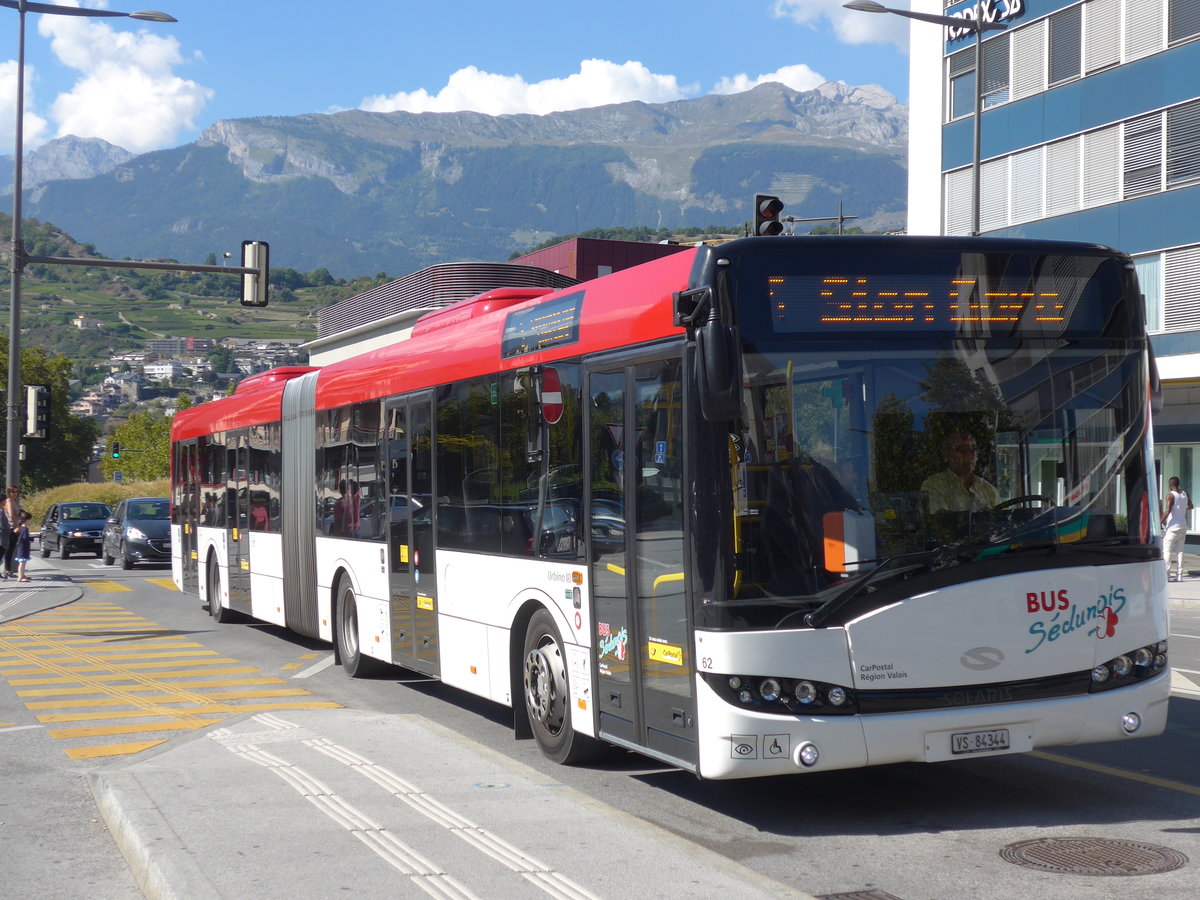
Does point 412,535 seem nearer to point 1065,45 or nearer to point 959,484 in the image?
point 959,484

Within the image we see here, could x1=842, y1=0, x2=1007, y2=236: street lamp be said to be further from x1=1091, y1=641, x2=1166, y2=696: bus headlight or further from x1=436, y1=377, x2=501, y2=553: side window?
x1=1091, y1=641, x2=1166, y2=696: bus headlight

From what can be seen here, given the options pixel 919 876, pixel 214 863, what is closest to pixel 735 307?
pixel 919 876

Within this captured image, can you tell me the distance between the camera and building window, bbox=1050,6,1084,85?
32906 mm

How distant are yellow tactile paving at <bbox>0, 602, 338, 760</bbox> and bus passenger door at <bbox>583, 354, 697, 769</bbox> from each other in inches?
149

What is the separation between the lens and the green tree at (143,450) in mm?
91250

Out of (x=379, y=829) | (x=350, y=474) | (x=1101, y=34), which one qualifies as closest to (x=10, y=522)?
(x=350, y=474)

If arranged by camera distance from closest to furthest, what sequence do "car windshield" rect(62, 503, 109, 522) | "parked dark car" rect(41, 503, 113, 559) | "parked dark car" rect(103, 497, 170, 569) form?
"parked dark car" rect(103, 497, 170, 569) < "parked dark car" rect(41, 503, 113, 559) < "car windshield" rect(62, 503, 109, 522)

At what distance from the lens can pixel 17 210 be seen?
27.2 m

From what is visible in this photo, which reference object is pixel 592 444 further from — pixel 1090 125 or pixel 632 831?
pixel 1090 125

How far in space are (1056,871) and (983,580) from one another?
4.52 feet

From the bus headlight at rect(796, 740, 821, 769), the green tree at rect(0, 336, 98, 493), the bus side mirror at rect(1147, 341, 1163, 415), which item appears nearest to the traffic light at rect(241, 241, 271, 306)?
the bus side mirror at rect(1147, 341, 1163, 415)

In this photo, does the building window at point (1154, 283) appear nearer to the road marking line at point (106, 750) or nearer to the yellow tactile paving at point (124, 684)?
the yellow tactile paving at point (124, 684)

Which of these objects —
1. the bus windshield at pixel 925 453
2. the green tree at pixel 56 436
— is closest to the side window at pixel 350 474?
the bus windshield at pixel 925 453

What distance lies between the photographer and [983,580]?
6797 millimetres
